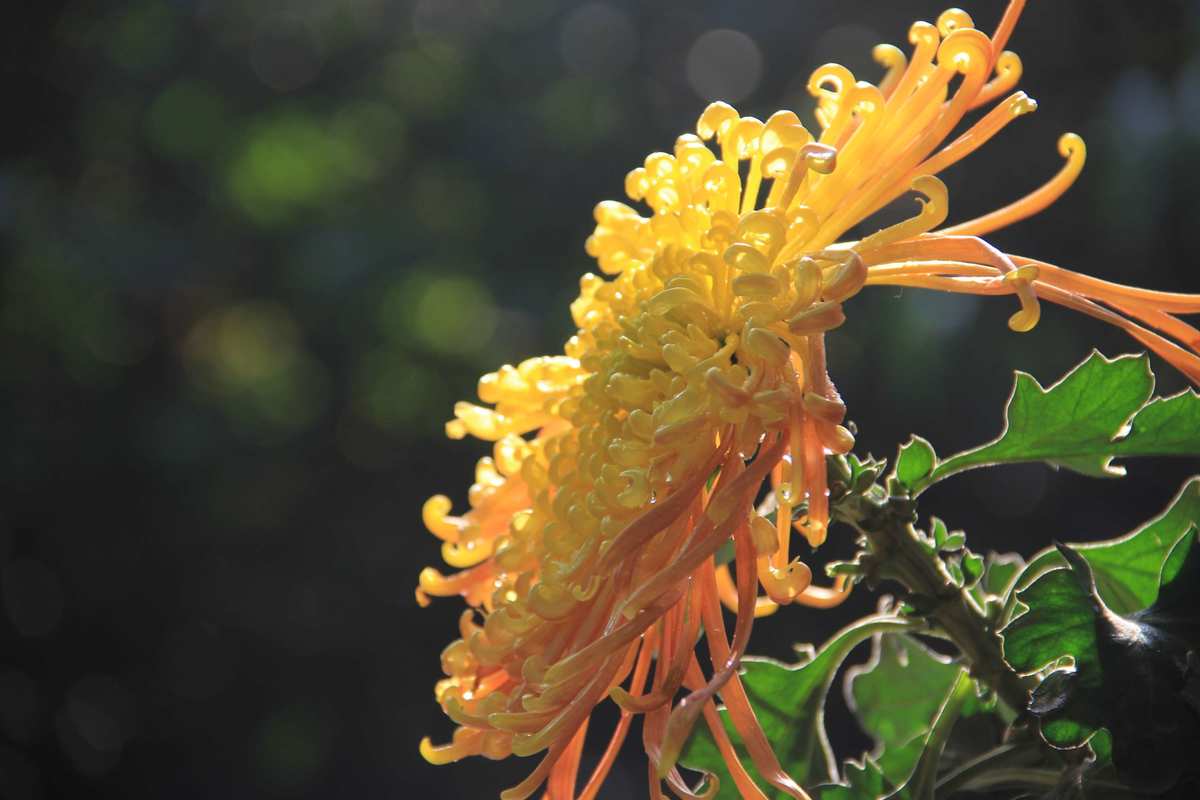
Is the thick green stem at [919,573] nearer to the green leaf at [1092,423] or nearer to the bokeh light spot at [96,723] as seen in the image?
the green leaf at [1092,423]

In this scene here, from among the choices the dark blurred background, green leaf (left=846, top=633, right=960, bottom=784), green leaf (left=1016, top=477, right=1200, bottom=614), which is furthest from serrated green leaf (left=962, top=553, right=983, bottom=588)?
the dark blurred background

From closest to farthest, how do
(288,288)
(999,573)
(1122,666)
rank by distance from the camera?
(1122,666) < (999,573) < (288,288)

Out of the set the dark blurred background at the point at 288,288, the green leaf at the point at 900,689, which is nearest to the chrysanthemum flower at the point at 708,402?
the green leaf at the point at 900,689

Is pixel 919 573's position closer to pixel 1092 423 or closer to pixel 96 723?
pixel 1092 423

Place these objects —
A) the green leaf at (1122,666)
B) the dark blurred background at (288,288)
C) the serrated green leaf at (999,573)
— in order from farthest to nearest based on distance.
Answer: the dark blurred background at (288,288), the serrated green leaf at (999,573), the green leaf at (1122,666)

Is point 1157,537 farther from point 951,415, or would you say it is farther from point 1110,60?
→ point 1110,60

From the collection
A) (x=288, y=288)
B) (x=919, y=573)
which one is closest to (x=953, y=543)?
(x=919, y=573)

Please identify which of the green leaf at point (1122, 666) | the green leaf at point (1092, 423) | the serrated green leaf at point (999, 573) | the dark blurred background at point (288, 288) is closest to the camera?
the green leaf at point (1122, 666)
